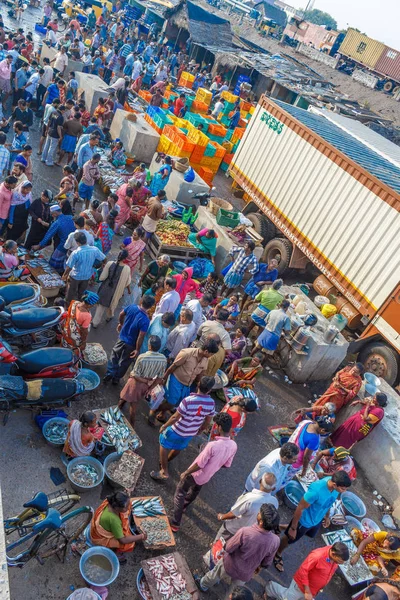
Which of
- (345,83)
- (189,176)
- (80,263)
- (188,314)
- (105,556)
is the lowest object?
(105,556)

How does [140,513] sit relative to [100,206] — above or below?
below

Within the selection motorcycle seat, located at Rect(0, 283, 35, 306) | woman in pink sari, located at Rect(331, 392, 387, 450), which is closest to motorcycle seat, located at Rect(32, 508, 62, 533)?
motorcycle seat, located at Rect(0, 283, 35, 306)

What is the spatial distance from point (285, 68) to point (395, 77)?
15.4m

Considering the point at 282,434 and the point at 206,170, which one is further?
the point at 206,170

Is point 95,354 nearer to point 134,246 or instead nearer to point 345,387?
point 134,246

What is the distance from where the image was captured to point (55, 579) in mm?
4359

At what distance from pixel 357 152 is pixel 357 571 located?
31.6 ft

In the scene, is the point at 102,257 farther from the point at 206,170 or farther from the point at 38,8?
the point at 38,8

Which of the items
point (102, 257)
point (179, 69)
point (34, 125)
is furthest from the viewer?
point (179, 69)

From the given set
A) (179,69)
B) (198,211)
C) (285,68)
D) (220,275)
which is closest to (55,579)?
(220,275)

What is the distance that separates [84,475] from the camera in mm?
5238

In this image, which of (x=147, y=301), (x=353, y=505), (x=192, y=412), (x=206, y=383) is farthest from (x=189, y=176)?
(x=353, y=505)

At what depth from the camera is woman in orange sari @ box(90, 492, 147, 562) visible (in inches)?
166

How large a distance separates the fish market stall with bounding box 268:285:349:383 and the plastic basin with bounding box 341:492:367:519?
8.48ft
